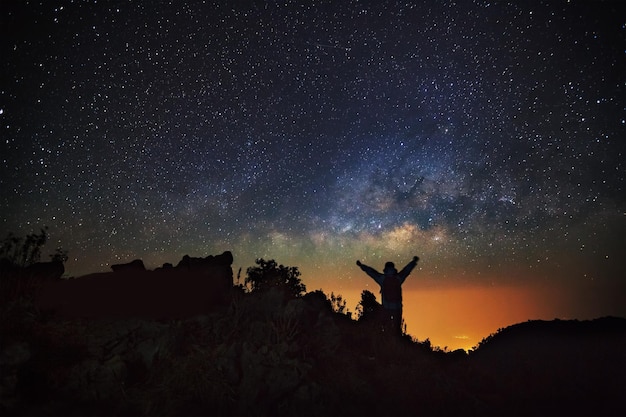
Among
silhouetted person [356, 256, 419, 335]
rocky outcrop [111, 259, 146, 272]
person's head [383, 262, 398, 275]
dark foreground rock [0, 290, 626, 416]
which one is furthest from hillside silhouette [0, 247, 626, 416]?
person's head [383, 262, 398, 275]

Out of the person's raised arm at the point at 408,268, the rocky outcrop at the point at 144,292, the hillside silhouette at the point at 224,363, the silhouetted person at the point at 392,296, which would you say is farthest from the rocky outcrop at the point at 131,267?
the person's raised arm at the point at 408,268

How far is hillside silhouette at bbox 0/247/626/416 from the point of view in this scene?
794cm

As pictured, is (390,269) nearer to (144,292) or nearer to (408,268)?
(408,268)

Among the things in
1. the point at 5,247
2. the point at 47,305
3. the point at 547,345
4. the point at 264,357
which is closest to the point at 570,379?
the point at 547,345

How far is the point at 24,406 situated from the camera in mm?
7375

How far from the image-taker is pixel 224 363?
852 cm

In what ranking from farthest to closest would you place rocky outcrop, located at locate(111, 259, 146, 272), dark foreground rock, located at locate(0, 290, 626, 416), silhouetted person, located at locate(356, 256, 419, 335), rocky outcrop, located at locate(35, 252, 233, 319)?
rocky outcrop, located at locate(111, 259, 146, 272) → silhouetted person, located at locate(356, 256, 419, 335) → rocky outcrop, located at locate(35, 252, 233, 319) → dark foreground rock, located at locate(0, 290, 626, 416)

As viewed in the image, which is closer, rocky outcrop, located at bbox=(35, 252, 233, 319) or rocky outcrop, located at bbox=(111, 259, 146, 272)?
rocky outcrop, located at bbox=(35, 252, 233, 319)

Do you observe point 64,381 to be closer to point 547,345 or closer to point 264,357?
point 264,357

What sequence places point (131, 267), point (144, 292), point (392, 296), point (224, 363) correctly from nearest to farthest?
1. point (224, 363)
2. point (144, 292)
3. point (392, 296)
4. point (131, 267)

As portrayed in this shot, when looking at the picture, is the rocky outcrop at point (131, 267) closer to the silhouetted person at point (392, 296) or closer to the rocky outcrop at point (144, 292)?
the rocky outcrop at point (144, 292)

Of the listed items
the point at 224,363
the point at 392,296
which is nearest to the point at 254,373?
the point at 224,363

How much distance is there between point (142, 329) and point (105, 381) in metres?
1.49

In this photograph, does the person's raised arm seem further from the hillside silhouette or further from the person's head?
the hillside silhouette
